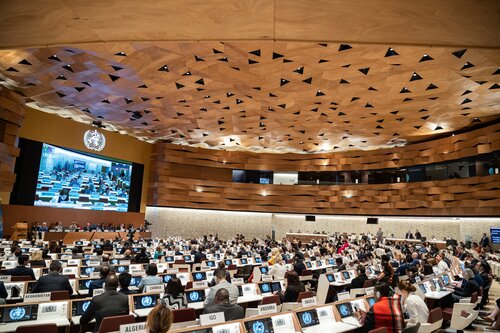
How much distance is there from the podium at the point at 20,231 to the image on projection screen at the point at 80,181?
1968 mm

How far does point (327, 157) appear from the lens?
30.1m

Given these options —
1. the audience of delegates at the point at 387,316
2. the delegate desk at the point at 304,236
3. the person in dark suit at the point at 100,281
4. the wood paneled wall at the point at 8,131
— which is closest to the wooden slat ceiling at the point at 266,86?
the wood paneled wall at the point at 8,131

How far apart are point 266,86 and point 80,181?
49.7ft

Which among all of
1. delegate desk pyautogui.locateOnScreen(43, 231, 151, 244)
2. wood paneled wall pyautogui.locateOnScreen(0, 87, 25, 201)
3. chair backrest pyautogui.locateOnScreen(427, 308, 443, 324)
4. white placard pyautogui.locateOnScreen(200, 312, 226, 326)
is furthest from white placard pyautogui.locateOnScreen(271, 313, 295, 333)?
delegate desk pyautogui.locateOnScreen(43, 231, 151, 244)

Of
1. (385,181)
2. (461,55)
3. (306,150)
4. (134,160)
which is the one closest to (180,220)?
(134,160)

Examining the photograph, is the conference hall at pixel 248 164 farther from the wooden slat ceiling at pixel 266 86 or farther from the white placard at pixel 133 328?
the wooden slat ceiling at pixel 266 86

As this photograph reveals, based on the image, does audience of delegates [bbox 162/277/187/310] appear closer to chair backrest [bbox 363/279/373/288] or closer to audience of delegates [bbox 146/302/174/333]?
audience of delegates [bbox 146/302/174/333]

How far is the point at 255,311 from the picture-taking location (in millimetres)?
5309

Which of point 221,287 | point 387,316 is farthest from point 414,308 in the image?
point 221,287

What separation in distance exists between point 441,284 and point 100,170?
74.2ft

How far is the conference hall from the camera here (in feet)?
14.3

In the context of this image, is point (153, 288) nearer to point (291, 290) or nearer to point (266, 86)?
point (291, 290)

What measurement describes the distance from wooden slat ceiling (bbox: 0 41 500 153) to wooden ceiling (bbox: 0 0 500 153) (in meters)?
0.07

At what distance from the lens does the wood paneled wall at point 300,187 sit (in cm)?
2362
